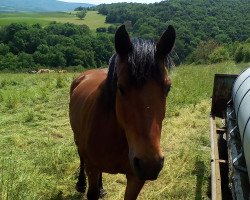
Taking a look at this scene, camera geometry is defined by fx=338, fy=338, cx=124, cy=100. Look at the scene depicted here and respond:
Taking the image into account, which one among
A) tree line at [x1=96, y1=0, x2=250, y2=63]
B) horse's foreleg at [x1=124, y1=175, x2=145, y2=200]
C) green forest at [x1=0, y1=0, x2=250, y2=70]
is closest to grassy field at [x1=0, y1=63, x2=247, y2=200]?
horse's foreleg at [x1=124, y1=175, x2=145, y2=200]

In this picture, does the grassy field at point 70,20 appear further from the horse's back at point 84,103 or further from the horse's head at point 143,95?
the horse's head at point 143,95

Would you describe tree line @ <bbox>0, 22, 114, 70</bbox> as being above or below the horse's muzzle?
below

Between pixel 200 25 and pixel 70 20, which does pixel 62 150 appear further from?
pixel 70 20

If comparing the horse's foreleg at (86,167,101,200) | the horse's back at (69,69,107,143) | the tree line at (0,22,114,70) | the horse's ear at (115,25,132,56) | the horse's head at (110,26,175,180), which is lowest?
the tree line at (0,22,114,70)

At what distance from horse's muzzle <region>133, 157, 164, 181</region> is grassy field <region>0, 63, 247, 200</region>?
3.07 ft

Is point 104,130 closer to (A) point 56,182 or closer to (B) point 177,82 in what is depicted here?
(A) point 56,182

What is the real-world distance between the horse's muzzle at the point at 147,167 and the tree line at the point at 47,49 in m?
45.1

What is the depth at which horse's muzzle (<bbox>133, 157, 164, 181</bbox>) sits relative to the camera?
2.07 m

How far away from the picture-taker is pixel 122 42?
2496 mm

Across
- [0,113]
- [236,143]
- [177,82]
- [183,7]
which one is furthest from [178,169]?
[183,7]

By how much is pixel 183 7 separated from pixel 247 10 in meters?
13.1

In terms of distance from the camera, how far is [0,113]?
8398 millimetres

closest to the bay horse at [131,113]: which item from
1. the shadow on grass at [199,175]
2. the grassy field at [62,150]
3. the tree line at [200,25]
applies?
the grassy field at [62,150]

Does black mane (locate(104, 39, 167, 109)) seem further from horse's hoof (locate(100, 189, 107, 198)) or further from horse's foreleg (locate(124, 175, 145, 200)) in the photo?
horse's hoof (locate(100, 189, 107, 198))
